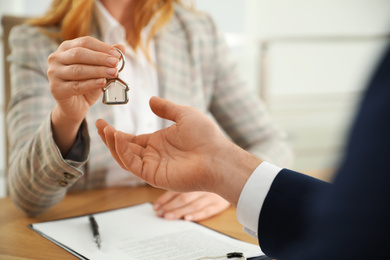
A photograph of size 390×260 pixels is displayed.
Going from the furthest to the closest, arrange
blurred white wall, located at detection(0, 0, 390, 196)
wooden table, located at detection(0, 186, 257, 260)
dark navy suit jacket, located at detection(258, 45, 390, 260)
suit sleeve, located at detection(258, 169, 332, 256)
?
blurred white wall, located at detection(0, 0, 390, 196) → wooden table, located at detection(0, 186, 257, 260) → suit sleeve, located at detection(258, 169, 332, 256) → dark navy suit jacket, located at detection(258, 45, 390, 260)

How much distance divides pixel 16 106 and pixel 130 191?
308 mm

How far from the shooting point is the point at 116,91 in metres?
0.57

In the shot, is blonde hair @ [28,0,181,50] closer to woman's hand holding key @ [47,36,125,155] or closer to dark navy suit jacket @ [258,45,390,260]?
woman's hand holding key @ [47,36,125,155]

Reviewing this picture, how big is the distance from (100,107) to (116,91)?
333 millimetres

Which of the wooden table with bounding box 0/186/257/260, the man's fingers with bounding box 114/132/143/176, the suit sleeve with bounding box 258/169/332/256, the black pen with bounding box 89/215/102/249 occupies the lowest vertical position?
the wooden table with bounding box 0/186/257/260

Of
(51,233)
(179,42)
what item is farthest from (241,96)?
(51,233)

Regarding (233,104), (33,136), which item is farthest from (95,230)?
(233,104)

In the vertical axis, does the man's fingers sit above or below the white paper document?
above

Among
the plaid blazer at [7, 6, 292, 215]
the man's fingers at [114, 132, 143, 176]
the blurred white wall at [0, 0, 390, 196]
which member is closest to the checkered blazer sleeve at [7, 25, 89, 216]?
the plaid blazer at [7, 6, 292, 215]

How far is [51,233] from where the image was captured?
0.66 m

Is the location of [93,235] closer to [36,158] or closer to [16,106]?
[36,158]

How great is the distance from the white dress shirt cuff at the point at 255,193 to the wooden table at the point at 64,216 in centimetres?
12

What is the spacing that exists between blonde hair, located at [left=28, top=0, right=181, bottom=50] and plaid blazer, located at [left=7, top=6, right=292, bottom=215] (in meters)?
0.03

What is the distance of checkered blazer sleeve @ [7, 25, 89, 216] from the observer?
0.73 metres
